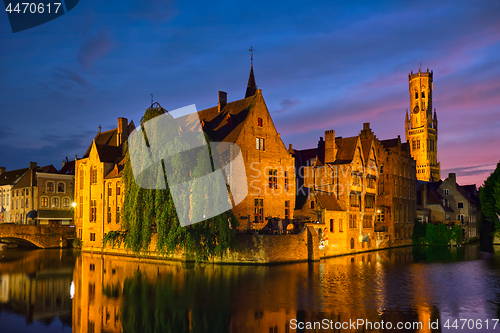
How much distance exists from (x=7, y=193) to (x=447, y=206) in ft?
245

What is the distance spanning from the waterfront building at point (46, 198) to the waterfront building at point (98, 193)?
1187 cm

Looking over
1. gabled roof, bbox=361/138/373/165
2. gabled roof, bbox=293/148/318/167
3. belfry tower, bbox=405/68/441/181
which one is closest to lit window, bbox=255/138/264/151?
gabled roof, bbox=293/148/318/167

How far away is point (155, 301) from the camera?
20578 millimetres

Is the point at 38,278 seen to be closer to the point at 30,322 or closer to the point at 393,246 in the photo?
the point at 30,322

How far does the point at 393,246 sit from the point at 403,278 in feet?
102

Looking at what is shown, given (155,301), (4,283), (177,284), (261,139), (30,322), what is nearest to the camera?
(30,322)

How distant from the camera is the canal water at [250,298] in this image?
16578 mm

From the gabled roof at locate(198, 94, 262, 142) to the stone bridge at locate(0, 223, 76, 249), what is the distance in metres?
25.9

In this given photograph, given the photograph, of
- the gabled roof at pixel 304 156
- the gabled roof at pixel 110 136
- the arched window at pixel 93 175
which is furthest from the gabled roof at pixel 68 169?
the gabled roof at pixel 304 156

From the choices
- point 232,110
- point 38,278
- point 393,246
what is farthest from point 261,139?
point 393,246

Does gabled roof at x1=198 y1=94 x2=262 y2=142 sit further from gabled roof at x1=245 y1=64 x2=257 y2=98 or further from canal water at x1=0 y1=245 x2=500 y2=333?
canal water at x1=0 y1=245 x2=500 y2=333

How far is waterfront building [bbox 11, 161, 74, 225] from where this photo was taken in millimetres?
62188

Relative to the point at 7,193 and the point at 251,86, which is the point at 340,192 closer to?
the point at 251,86

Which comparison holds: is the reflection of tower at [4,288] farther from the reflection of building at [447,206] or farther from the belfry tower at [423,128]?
the belfry tower at [423,128]
